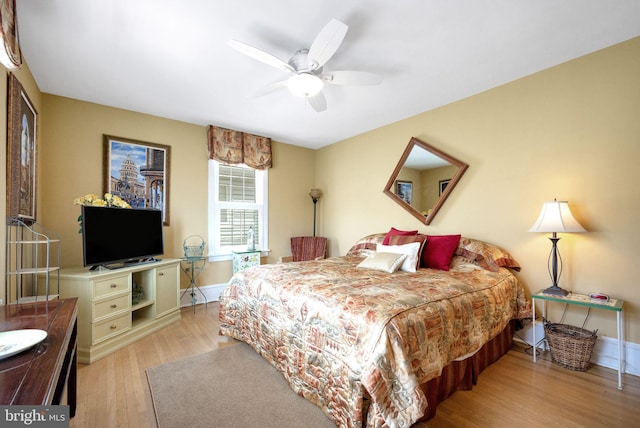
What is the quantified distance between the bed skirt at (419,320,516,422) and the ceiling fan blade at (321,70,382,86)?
2158mm

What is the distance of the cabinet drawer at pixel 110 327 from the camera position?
2.40 m

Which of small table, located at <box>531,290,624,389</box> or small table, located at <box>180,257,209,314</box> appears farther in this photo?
small table, located at <box>180,257,209,314</box>

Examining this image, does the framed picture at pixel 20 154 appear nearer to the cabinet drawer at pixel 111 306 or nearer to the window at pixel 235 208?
the cabinet drawer at pixel 111 306

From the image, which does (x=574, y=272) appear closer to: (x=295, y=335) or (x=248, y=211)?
(x=295, y=335)

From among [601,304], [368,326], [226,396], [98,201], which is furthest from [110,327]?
[601,304]

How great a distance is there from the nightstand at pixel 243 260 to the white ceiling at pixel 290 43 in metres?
2.10

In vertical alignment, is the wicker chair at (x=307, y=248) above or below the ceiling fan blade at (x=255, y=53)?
below

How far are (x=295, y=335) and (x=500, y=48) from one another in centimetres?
275

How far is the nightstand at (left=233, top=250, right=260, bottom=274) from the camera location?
416 cm

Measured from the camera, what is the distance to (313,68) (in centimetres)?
220

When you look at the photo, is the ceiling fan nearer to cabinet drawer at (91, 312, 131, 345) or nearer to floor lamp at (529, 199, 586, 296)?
floor lamp at (529, 199, 586, 296)

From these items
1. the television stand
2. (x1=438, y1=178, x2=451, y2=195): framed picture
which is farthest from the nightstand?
(x1=438, y1=178, x2=451, y2=195): framed picture

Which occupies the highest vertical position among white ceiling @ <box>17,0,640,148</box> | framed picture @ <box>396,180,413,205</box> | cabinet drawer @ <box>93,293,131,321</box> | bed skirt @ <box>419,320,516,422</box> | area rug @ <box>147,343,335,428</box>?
white ceiling @ <box>17,0,640,148</box>

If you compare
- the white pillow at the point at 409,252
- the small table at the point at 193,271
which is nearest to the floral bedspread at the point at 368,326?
the white pillow at the point at 409,252
